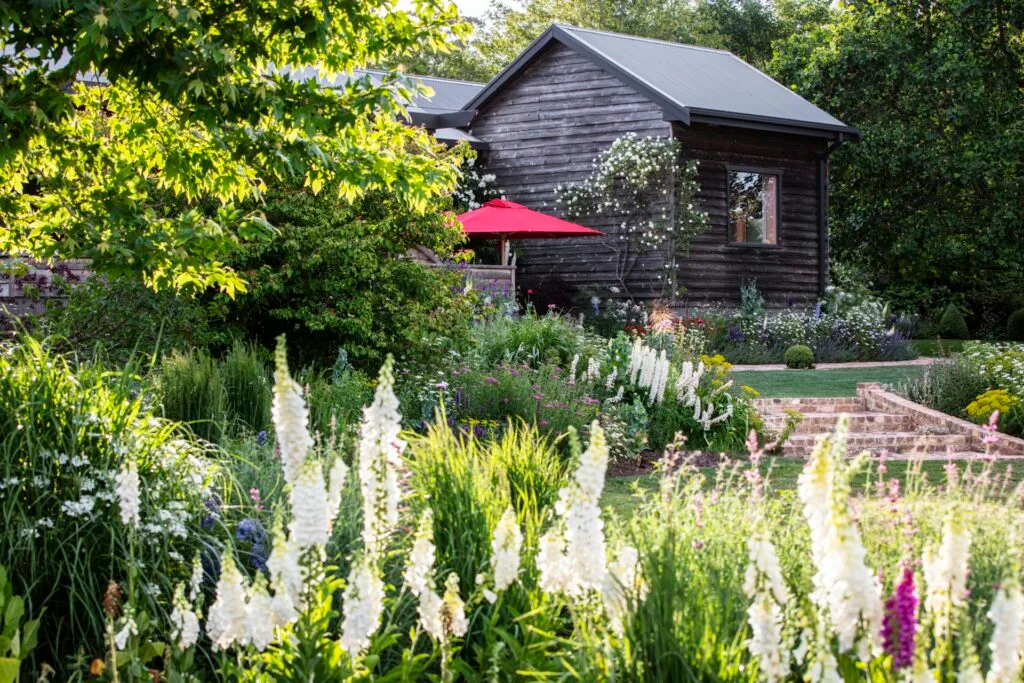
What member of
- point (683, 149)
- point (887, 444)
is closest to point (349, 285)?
point (887, 444)

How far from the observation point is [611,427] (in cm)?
959

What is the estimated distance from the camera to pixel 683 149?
20875 mm

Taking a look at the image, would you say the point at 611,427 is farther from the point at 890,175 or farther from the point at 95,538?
the point at 890,175

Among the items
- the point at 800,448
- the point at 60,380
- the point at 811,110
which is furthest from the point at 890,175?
the point at 60,380

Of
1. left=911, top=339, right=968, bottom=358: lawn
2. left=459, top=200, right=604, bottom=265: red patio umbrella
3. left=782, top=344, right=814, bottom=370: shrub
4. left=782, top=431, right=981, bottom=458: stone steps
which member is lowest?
left=782, top=431, right=981, bottom=458: stone steps

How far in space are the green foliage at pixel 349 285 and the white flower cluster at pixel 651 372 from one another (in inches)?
67.8

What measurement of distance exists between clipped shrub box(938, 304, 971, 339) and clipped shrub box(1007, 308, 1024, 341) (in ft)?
2.93

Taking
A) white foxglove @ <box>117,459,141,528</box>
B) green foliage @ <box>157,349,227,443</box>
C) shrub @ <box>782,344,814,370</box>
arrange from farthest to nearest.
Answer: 1. shrub @ <box>782,344,814,370</box>
2. green foliage @ <box>157,349,227,443</box>
3. white foxglove @ <box>117,459,141,528</box>

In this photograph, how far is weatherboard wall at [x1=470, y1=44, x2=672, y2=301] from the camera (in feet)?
68.8

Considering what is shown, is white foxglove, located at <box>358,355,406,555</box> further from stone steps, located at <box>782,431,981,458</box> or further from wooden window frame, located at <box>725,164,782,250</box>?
wooden window frame, located at <box>725,164,782,250</box>

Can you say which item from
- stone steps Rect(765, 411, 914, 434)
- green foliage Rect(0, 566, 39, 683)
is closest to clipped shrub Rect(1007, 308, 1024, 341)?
stone steps Rect(765, 411, 914, 434)

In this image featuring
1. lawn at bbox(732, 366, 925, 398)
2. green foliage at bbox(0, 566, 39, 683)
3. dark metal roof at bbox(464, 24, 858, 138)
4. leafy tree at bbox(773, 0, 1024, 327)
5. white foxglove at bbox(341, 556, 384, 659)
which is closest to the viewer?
white foxglove at bbox(341, 556, 384, 659)

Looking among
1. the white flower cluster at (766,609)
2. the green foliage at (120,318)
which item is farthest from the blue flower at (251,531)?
the green foliage at (120,318)

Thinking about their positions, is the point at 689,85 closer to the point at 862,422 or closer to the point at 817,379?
the point at 817,379
